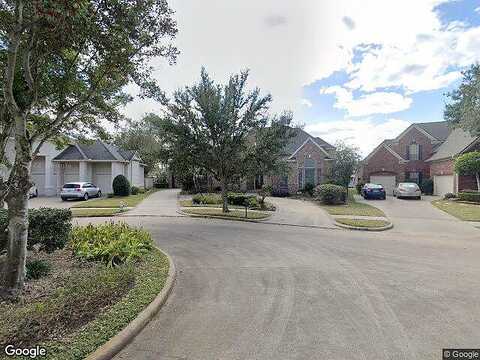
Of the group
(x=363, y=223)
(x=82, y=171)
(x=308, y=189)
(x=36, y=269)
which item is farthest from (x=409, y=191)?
(x=82, y=171)

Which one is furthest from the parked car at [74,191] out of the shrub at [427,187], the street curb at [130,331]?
the shrub at [427,187]

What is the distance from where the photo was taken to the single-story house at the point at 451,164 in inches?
1093

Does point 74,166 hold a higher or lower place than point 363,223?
higher

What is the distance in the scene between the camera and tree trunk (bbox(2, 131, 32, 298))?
5098 mm

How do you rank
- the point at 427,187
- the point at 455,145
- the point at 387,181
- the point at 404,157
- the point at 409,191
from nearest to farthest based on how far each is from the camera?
the point at 409,191 < the point at 455,145 < the point at 427,187 < the point at 387,181 < the point at 404,157

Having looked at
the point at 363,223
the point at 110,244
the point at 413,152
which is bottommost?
the point at 363,223

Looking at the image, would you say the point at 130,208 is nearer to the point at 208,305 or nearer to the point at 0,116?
the point at 0,116

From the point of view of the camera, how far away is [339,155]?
2719 centimetres

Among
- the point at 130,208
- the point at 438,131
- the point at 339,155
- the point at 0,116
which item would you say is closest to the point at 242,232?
the point at 0,116

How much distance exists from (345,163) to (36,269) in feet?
81.1

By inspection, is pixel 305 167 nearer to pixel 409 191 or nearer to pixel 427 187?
pixel 409 191

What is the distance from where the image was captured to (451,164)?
29016mm

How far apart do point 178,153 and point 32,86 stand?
11.4m

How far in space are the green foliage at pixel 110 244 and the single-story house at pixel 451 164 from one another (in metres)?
28.1
